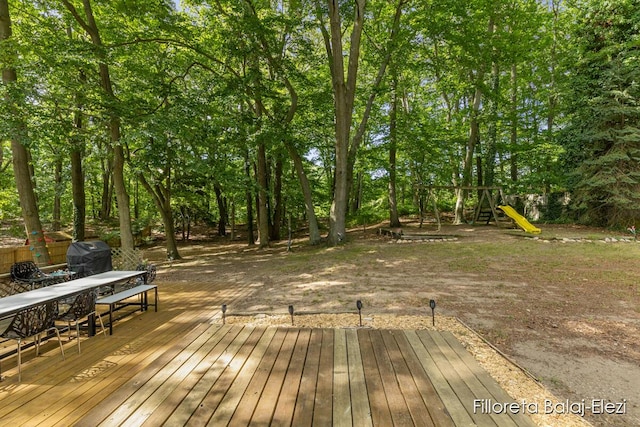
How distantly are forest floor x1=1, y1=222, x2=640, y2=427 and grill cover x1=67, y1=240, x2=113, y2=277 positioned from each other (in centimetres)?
175

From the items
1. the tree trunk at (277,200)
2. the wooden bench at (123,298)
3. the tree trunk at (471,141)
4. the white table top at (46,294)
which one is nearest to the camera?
the white table top at (46,294)

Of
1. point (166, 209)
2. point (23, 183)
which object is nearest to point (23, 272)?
point (23, 183)

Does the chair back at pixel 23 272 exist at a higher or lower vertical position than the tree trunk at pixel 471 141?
lower

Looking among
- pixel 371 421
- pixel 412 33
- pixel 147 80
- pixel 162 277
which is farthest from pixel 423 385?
pixel 412 33

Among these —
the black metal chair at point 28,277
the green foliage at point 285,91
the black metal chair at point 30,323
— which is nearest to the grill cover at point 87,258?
the black metal chair at point 28,277

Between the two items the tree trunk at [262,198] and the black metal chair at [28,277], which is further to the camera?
the tree trunk at [262,198]

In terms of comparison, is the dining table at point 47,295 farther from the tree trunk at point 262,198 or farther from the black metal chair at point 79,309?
the tree trunk at point 262,198

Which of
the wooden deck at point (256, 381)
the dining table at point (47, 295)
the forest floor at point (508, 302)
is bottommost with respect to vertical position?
the forest floor at point (508, 302)

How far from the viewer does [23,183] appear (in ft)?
23.7

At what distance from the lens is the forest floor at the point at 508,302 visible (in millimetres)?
2754

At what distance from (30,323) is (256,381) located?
7.58ft

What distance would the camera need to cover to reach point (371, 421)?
1957mm

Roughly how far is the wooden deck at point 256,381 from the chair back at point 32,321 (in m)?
0.38

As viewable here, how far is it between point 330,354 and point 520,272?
5426 mm
